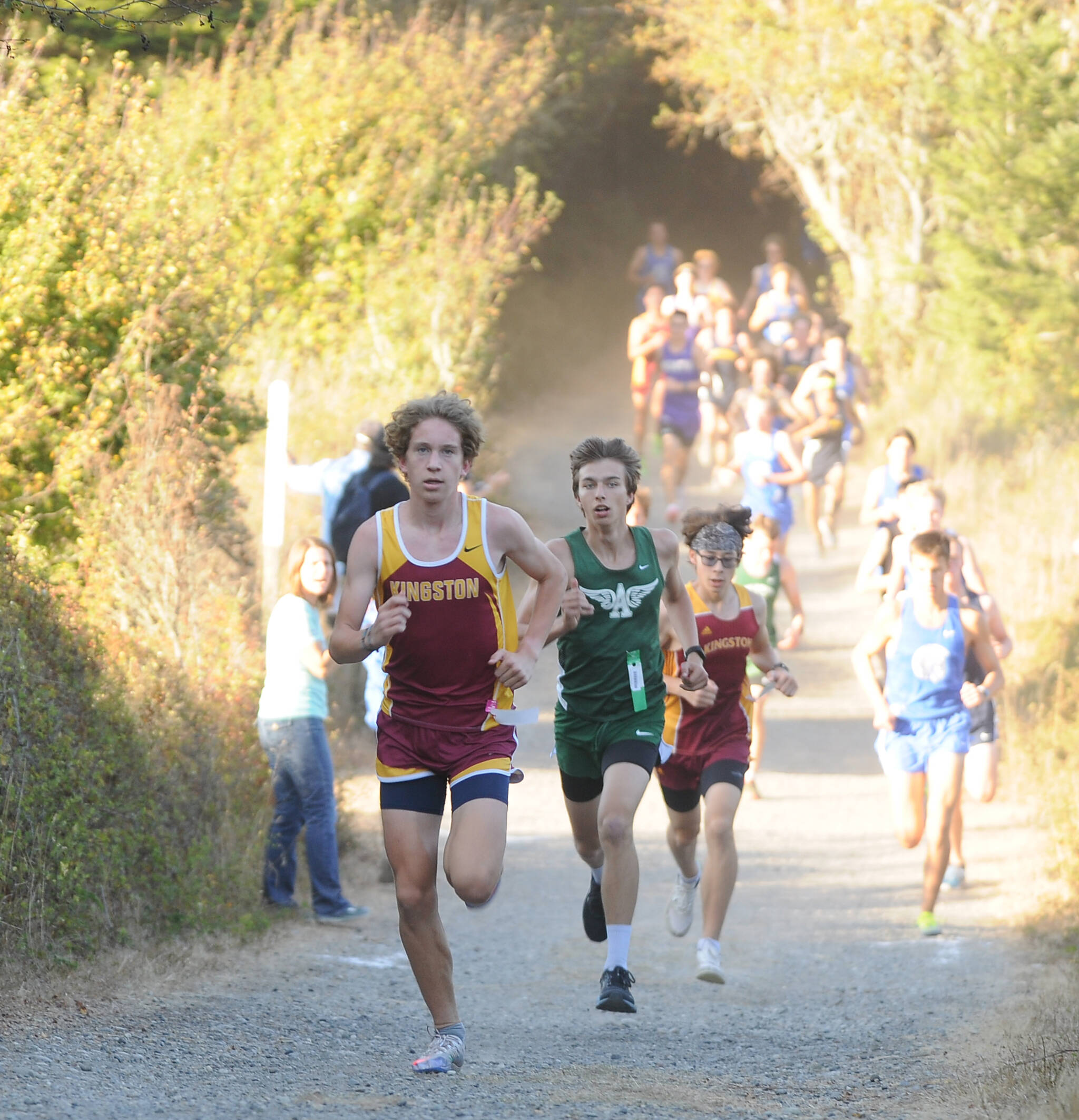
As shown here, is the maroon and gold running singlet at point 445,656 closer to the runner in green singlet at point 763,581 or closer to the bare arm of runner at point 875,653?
the bare arm of runner at point 875,653

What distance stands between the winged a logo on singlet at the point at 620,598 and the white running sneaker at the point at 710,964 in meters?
1.65

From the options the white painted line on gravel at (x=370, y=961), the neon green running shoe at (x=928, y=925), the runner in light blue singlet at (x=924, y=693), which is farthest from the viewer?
the neon green running shoe at (x=928, y=925)

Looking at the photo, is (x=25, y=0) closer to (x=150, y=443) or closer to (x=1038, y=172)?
(x=150, y=443)

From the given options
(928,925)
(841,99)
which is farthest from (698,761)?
(841,99)

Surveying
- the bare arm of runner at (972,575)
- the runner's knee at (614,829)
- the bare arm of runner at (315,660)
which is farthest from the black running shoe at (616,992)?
the bare arm of runner at (972,575)

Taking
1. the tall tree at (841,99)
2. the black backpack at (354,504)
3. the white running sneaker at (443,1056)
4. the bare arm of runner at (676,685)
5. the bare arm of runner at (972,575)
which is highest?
the tall tree at (841,99)

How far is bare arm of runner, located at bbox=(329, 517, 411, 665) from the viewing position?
4602mm

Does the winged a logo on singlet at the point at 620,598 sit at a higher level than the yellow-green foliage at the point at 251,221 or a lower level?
lower

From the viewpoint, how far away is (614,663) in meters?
5.83

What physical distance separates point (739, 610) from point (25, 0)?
12.0 ft

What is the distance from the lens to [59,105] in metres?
8.73

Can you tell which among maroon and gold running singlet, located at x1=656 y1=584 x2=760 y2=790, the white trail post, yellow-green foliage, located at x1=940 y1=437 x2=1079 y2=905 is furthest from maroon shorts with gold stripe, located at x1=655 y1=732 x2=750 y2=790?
the white trail post

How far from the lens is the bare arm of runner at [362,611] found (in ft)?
15.1

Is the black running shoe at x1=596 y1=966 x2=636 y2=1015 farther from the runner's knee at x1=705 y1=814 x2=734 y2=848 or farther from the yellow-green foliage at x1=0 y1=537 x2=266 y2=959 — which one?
the yellow-green foliage at x1=0 y1=537 x2=266 y2=959
